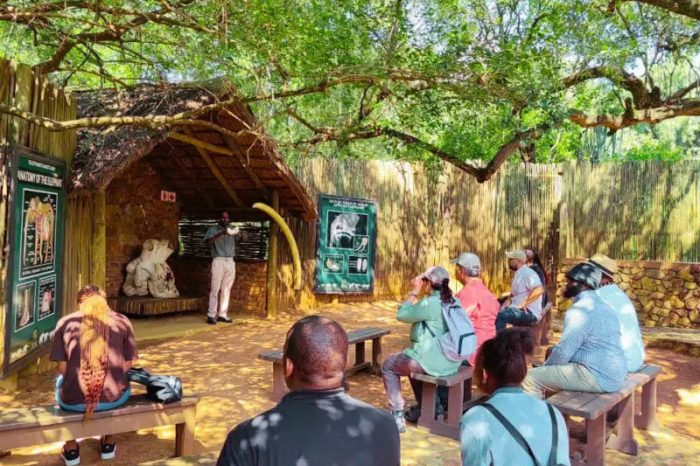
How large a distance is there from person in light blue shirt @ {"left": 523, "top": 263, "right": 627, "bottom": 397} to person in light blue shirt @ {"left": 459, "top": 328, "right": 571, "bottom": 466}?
2064mm

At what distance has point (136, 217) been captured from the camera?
33.4 feet

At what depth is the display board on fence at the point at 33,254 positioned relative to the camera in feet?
16.6

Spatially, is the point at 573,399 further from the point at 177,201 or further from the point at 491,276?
the point at 491,276

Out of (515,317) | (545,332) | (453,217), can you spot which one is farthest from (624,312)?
(453,217)

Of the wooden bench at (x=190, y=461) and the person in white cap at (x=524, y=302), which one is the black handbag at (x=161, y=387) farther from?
the person in white cap at (x=524, y=302)

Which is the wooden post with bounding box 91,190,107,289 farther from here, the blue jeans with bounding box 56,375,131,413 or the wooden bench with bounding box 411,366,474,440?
the wooden bench with bounding box 411,366,474,440

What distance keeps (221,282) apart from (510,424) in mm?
8000

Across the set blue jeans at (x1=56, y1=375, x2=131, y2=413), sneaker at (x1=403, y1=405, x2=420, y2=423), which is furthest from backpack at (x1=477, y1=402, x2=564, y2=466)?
sneaker at (x1=403, y1=405, x2=420, y2=423)

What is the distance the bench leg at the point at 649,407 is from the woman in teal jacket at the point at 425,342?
5.78 feet

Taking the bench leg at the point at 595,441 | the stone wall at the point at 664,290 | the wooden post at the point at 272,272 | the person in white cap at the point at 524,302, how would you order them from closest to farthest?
the bench leg at the point at 595,441, the person in white cap at the point at 524,302, the stone wall at the point at 664,290, the wooden post at the point at 272,272

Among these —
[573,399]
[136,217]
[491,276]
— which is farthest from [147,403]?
[491,276]

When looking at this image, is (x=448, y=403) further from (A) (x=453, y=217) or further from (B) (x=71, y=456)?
(A) (x=453, y=217)

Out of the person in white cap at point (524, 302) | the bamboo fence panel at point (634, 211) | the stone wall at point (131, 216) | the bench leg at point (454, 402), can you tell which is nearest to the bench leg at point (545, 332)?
the person in white cap at point (524, 302)

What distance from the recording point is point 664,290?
10.1 metres
